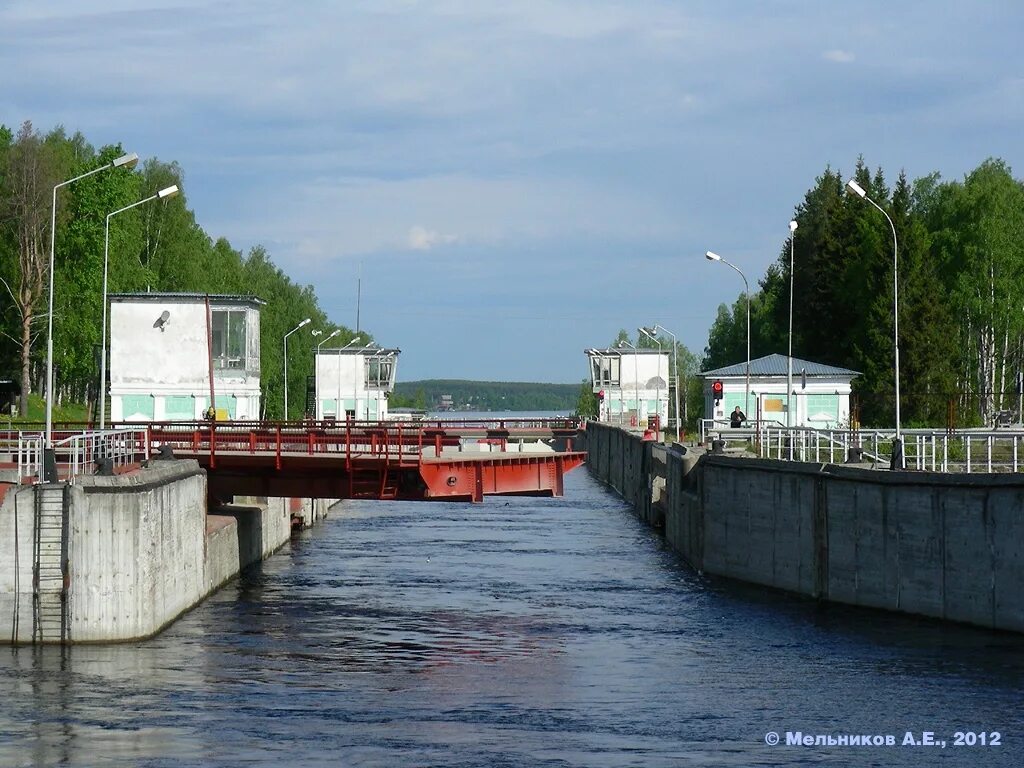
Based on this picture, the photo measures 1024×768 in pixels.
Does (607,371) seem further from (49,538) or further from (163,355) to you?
(49,538)

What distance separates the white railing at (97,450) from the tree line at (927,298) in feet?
161

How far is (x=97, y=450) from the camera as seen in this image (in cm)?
3922

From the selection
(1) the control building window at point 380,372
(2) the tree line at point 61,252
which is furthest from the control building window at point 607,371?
(2) the tree line at point 61,252

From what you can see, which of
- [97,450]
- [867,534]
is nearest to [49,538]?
[97,450]

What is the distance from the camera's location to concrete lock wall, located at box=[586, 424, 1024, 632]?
32.8 m

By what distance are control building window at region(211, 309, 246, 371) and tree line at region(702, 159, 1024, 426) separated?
3467 centimetres

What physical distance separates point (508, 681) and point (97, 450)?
46.3 feet

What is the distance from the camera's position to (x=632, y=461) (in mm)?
82875

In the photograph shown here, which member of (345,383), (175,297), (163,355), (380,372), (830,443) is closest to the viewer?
(830,443)

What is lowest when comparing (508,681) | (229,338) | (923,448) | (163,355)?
(508,681)

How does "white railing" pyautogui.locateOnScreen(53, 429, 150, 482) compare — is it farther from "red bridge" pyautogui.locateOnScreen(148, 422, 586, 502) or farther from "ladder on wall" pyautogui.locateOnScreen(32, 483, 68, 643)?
"red bridge" pyautogui.locateOnScreen(148, 422, 586, 502)

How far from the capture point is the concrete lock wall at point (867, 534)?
3278cm

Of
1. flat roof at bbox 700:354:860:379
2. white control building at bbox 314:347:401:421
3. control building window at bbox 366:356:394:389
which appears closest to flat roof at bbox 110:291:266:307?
flat roof at bbox 700:354:860:379

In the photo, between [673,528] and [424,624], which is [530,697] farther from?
[673,528]
